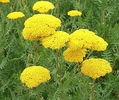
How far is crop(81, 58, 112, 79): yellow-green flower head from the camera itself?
1355 millimetres

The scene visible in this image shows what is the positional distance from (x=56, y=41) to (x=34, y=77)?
27 centimetres

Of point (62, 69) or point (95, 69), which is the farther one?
point (62, 69)

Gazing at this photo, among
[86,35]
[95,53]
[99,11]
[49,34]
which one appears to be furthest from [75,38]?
[99,11]

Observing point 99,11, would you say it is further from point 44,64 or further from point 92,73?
point 92,73

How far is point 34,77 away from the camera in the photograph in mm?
1376

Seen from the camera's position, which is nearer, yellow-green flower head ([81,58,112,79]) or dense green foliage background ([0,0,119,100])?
yellow-green flower head ([81,58,112,79])

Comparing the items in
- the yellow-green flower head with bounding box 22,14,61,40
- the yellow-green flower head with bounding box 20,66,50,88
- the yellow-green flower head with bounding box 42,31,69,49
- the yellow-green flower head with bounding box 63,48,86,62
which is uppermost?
the yellow-green flower head with bounding box 22,14,61,40

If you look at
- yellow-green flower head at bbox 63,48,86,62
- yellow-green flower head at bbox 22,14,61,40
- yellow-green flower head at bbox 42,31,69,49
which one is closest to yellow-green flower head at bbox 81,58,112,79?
yellow-green flower head at bbox 63,48,86,62

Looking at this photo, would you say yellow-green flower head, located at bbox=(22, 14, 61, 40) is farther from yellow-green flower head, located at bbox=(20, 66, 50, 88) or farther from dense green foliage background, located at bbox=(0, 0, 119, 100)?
dense green foliage background, located at bbox=(0, 0, 119, 100)

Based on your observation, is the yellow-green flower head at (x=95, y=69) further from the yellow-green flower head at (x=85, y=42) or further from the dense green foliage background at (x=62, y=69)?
the dense green foliage background at (x=62, y=69)

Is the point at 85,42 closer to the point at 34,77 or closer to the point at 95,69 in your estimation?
the point at 95,69

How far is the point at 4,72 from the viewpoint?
231 cm

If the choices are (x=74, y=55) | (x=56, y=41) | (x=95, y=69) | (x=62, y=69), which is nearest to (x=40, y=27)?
(x=56, y=41)

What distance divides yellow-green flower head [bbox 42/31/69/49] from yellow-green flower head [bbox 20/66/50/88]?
0.61 feet
